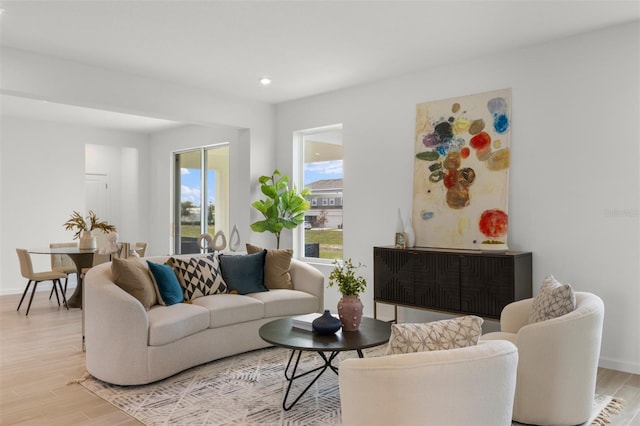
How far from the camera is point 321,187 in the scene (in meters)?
6.41

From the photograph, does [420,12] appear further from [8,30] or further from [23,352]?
[23,352]

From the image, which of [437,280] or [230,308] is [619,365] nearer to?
[437,280]

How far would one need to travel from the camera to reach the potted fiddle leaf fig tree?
605 centimetres

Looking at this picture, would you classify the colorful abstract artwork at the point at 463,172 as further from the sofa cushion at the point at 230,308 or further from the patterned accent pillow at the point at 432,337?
the patterned accent pillow at the point at 432,337

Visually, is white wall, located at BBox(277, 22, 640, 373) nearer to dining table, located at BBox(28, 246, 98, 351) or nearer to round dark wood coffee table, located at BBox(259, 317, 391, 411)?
round dark wood coffee table, located at BBox(259, 317, 391, 411)

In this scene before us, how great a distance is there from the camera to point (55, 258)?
6781mm

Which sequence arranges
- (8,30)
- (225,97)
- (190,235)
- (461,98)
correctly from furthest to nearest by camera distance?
(190,235) → (225,97) → (461,98) → (8,30)

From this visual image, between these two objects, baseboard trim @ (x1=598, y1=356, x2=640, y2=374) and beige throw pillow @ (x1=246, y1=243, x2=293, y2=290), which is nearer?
baseboard trim @ (x1=598, y1=356, x2=640, y2=374)

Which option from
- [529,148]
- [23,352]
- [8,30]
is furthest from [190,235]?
[529,148]

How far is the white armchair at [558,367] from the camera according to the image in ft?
8.84

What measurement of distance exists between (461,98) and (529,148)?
33.9 inches

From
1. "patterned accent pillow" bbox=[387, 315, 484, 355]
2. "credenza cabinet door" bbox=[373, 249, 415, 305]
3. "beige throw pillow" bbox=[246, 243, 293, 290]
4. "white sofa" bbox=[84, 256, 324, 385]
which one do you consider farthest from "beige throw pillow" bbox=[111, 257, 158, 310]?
"patterned accent pillow" bbox=[387, 315, 484, 355]

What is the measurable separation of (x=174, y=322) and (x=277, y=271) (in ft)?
4.89

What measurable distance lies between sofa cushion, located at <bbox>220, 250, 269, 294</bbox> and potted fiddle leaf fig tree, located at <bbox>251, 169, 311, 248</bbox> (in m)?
1.17
